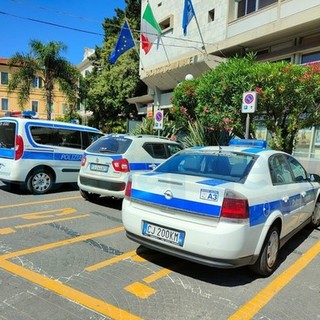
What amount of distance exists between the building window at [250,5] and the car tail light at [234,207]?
49.6 ft

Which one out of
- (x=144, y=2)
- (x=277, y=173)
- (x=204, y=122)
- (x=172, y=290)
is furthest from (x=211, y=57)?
(x=172, y=290)

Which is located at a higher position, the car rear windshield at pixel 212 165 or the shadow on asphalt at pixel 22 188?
the car rear windshield at pixel 212 165

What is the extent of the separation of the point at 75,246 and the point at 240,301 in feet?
7.84

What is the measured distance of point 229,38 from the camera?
17719 millimetres

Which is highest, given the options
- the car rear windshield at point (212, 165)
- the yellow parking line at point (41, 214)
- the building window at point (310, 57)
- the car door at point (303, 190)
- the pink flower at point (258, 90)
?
the building window at point (310, 57)

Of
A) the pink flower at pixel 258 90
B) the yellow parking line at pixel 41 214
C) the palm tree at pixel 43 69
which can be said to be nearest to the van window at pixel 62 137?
the yellow parking line at pixel 41 214

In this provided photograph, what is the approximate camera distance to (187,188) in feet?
12.8

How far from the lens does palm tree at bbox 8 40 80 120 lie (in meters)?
26.1

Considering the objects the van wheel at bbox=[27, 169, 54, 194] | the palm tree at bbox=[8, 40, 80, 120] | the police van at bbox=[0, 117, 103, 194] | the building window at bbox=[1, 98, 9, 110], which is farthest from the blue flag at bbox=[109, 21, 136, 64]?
the building window at bbox=[1, 98, 9, 110]

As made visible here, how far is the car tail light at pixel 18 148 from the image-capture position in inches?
312

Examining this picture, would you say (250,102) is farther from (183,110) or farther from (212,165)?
(183,110)

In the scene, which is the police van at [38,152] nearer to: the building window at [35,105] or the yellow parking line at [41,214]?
the yellow parking line at [41,214]

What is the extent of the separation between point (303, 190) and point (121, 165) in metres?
3.38

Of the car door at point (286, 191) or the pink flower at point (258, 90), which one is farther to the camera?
the pink flower at point (258, 90)
